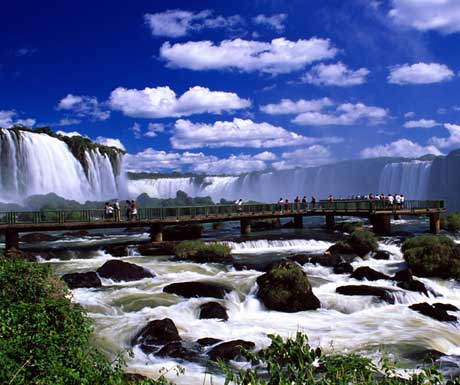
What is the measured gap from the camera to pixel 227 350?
38.2 ft

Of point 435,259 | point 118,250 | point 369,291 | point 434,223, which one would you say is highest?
point 434,223

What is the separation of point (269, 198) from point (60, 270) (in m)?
91.4

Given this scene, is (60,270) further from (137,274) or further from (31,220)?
(31,220)

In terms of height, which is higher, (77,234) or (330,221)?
(330,221)

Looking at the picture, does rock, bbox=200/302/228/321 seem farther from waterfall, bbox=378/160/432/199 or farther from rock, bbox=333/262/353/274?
waterfall, bbox=378/160/432/199

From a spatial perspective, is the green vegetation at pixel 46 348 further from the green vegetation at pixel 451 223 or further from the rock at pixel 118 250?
the green vegetation at pixel 451 223

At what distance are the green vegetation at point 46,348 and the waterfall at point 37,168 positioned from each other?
141ft

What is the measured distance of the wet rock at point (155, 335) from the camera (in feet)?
40.4

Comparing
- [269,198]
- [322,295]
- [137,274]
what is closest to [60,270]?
[137,274]

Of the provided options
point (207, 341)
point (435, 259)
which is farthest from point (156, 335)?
point (435, 259)

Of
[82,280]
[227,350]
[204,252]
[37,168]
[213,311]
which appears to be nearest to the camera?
[227,350]

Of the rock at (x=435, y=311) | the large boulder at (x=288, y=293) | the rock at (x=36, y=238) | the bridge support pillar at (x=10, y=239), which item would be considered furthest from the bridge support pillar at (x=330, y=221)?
the large boulder at (x=288, y=293)

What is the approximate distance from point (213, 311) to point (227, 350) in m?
3.45

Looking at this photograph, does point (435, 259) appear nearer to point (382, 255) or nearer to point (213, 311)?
point (382, 255)
